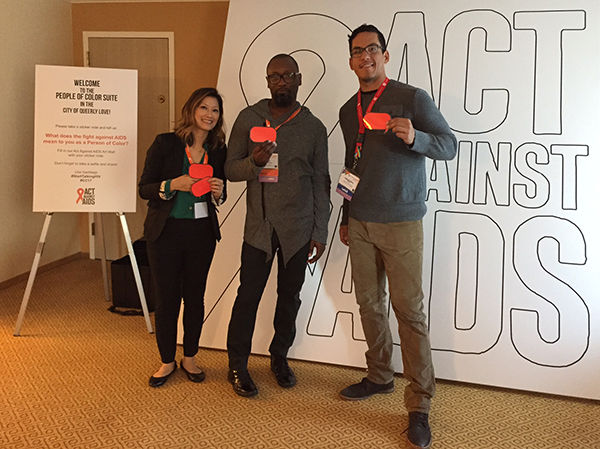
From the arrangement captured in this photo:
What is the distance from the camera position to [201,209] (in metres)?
2.38

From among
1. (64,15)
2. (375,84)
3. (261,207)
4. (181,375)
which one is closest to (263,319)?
(181,375)

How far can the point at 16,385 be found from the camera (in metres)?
2.54

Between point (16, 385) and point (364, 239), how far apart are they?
71.7 inches

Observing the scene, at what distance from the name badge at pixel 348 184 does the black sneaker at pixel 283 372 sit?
36.9 inches

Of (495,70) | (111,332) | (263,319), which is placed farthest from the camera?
(111,332)

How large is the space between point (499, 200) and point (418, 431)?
1247 mm

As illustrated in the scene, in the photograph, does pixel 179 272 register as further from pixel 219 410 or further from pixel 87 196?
pixel 87 196

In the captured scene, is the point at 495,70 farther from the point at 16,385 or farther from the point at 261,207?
the point at 16,385

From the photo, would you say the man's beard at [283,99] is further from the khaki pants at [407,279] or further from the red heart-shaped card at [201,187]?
the khaki pants at [407,279]

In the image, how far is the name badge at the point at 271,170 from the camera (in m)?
2.28

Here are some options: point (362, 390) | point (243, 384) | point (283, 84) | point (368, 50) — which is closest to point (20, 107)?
point (283, 84)

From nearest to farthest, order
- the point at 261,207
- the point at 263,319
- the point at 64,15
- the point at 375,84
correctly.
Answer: the point at 375,84 < the point at 261,207 < the point at 263,319 < the point at 64,15

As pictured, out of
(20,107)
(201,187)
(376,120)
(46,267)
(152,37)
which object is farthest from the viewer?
(46,267)

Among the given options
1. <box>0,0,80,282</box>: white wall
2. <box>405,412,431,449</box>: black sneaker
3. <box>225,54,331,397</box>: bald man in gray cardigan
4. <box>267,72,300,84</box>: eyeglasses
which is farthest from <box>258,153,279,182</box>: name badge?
<box>0,0,80,282</box>: white wall
